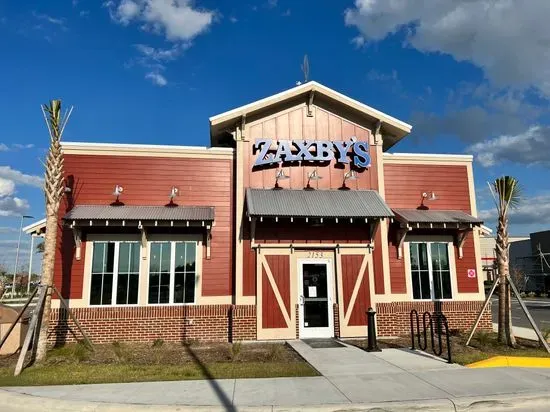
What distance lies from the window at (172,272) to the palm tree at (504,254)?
9.01m

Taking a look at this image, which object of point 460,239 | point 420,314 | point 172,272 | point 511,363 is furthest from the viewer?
point 460,239

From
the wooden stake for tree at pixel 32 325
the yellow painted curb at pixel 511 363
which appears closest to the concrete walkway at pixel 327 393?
the yellow painted curb at pixel 511 363

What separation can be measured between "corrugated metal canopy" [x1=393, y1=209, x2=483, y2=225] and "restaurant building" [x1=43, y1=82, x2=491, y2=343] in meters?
0.05

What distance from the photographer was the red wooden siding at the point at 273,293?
13289 millimetres

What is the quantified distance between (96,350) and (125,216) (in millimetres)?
3741

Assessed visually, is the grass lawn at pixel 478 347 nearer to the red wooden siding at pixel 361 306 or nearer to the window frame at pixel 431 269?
the red wooden siding at pixel 361 306

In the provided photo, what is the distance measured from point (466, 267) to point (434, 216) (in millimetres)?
2299

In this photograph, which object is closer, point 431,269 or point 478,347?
point 478,347

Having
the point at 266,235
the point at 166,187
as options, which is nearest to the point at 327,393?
the point at 266,235

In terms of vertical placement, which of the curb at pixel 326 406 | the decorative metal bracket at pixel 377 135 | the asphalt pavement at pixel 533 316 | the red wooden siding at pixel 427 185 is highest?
the decorative metal bracket at pixel 377 135

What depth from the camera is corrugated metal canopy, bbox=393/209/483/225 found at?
1384 centimetres

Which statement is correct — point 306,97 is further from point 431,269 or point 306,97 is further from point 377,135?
point 431,269

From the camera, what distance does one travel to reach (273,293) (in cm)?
1341

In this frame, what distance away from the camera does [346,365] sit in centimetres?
951
